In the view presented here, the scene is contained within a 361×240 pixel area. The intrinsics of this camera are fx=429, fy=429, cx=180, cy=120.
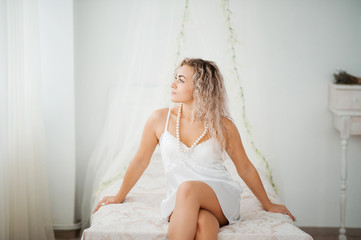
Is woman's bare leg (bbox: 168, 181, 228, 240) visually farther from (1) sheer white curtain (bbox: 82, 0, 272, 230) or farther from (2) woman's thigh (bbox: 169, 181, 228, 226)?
(1) sheer white curtain (bbox: 82, 0, 272, 230)

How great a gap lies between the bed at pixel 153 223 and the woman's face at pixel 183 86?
59cm

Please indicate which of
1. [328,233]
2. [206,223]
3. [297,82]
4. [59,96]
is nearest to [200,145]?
[206,223]

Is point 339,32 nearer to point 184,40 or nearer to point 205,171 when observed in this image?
point 184,40

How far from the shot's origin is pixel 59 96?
3.01m

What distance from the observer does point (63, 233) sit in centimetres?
315

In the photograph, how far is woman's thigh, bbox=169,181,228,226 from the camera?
1.85 metres

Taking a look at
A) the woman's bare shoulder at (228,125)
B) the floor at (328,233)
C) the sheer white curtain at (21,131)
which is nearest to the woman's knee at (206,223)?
the woman's bare shoulder at (228,125)

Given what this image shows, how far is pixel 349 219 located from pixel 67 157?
91.6 inches

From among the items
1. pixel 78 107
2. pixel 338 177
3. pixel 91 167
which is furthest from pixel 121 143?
pixel 338 177

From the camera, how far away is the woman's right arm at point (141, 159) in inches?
86.0

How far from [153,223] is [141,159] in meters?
0.36

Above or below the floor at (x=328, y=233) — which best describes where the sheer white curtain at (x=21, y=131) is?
above

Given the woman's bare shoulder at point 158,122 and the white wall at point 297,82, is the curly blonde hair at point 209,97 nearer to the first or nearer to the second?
the woman's bare shoulder at point 158,122

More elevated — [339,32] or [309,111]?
[339,32]
